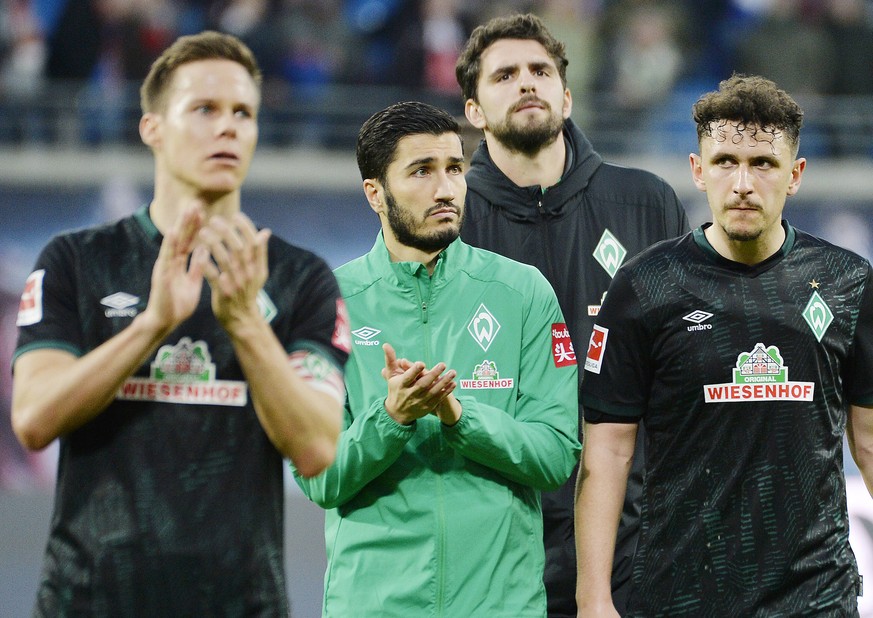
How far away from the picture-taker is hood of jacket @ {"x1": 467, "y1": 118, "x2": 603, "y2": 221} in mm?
4590

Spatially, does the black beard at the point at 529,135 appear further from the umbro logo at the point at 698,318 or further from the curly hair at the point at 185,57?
the curly hair at the point at 185,57

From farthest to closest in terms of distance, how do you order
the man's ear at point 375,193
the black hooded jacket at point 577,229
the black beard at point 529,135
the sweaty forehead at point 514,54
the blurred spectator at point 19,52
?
the blurred spectator at point 19,52
the sweaty forehead at point 514,54
the black beard at point 529,135
the black hooded jacket at point 577,229
the man's ear at point 375,193

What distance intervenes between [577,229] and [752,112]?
0.93 metres

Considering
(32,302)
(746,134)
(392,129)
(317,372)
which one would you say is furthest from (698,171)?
(32,302)

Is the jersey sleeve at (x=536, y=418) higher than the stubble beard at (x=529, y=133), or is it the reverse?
the stubble beard at (x=529, y=133)

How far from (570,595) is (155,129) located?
82.4 inches

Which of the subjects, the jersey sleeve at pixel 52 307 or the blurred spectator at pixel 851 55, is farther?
the blurred spectator at pixel 851 55

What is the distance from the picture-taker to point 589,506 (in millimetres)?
3814

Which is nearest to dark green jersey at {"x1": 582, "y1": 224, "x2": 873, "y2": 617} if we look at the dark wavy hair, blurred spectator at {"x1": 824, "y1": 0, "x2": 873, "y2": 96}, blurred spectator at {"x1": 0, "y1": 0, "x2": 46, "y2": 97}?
the dark wavy hair

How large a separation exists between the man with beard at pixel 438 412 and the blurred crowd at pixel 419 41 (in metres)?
6.88

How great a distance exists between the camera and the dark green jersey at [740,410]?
361 centimetres

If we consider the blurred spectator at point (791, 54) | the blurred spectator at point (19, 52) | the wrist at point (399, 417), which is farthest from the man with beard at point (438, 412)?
the blurred spectator at point (791, 54)

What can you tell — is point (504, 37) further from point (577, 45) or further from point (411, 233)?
point (577, 45)

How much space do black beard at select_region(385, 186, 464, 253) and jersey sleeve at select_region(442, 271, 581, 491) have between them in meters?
0.30
